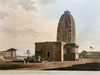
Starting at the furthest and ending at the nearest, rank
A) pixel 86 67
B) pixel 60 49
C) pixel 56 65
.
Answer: pixel 60 49
pixel 56 65
pixel 86 67

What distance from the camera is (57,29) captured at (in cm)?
694

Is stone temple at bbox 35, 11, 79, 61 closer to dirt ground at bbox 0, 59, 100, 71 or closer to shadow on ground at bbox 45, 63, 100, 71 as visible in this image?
dirt ground at bbox 0, 59, 100, 71

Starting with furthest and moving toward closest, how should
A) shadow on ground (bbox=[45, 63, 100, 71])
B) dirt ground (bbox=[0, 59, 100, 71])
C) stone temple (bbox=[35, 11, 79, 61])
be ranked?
stone temple (bbox=[35, 11, 79, 61]) < dirt ground (bbox=[0, 59, 100, 71]) < shadow on ground (bbox=[45, 63, 100, 71])

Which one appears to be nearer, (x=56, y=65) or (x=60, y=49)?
(x=56, y=65)

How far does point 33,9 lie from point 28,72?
2287 millimetres

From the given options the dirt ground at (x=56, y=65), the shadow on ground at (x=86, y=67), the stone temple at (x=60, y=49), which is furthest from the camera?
the stone temple at (x=60, y=49)

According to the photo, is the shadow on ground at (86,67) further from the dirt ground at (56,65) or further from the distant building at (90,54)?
the distant building at (90,54)

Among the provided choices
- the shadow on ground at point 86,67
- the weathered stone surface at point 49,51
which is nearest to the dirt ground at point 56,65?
the shadow on ground at point 86,67

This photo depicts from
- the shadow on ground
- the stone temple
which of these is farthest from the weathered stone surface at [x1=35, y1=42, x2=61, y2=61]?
the shadow on ground

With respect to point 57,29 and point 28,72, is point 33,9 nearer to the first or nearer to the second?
point 57,29

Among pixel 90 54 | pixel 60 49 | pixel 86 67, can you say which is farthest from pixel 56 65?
pixel 90 54

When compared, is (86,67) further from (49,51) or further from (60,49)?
(49,51)

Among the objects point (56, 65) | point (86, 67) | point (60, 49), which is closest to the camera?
point (86, 67)

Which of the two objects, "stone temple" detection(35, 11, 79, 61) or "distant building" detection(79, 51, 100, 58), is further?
"stone temple" detection(35, 11, 79, 61)
